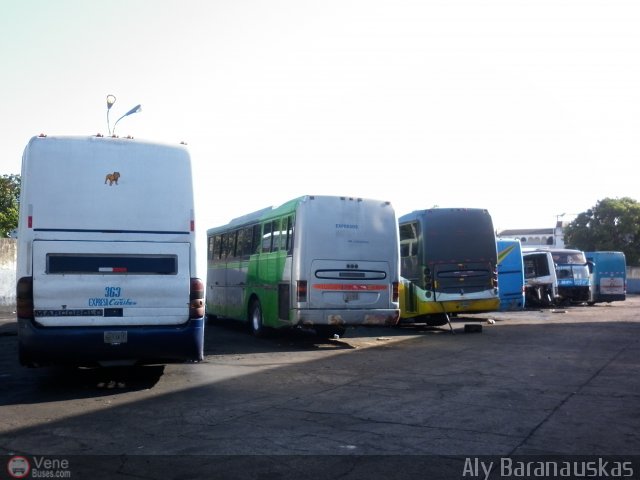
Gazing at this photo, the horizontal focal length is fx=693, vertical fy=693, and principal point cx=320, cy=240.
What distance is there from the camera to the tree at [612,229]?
2504 inches

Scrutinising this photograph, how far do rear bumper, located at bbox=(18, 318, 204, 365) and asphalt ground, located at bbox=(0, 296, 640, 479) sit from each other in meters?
0.52

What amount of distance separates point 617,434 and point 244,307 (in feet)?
41.6

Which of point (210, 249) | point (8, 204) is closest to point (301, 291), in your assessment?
point (210, 249)

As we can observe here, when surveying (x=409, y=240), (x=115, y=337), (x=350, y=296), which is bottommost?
(x=115, y=337)

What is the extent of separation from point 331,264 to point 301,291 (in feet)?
2.95

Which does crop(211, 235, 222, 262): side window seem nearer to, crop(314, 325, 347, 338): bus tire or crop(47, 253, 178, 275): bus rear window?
crop(314, 325, 347, 338): bus tire

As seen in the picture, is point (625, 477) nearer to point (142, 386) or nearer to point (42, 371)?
point (142, 386)

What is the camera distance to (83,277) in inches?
373

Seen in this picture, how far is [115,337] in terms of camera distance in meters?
9.52

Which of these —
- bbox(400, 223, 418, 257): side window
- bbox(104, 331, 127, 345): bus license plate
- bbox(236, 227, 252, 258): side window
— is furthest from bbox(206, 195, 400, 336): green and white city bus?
bbox(104, 331, 127, 345): bus license plate

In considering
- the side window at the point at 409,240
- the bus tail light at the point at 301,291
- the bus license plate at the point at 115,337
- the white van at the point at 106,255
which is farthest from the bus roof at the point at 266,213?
the bus license plate at the point at 115,337

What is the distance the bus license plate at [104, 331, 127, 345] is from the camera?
948cm

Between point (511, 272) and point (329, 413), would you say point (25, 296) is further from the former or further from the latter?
point (511, 272)
